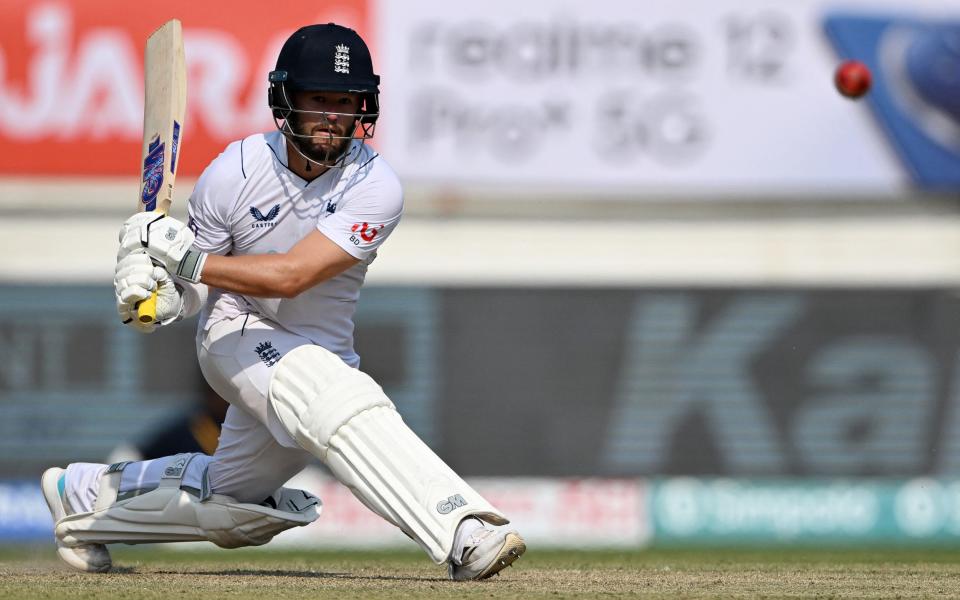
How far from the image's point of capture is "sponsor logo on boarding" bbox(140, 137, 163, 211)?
4133 millimetres

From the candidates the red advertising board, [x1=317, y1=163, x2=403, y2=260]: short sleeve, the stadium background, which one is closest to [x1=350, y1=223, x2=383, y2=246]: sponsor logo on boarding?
[x1=317, y1=163, x2=403, y2=260]: short sleeve

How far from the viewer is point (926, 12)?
9766mm

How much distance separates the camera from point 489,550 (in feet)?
12.7

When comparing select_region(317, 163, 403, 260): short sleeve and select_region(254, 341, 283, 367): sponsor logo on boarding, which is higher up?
select_region(317, 163, 403, 260): short sleeve

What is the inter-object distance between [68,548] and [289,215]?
3.53 feet

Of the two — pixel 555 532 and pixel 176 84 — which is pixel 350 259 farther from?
pixel 555 532

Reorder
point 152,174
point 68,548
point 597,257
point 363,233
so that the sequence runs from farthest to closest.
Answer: point 597,257 < point 68,548 < point 152,174 < point 363,233

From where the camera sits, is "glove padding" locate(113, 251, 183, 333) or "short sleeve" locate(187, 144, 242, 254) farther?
"short sleeve" locate(187, 144, 242, 254)

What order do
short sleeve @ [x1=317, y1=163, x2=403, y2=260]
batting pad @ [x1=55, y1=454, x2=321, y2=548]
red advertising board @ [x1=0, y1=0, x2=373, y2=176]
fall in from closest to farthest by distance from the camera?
short sleeve @ [x1=317, y1=163, x2=403, y2=260], batting pad @ [x1=55, y1=454, x2=321, y2=548], red advertising board @ [x1=0, y1=0, x2=373, y2=176]

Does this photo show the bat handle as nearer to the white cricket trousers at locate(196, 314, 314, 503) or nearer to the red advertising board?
the white cricket trousers at locate(196, 314, 314, 503)

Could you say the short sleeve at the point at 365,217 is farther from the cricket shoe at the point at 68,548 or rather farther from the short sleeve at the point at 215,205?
the cricket shoe at the point at 68,548

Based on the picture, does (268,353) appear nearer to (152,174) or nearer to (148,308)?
(148,308)

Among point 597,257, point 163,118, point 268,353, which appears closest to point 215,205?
point 163,118

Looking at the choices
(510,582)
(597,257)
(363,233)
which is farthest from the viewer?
(597,257)
